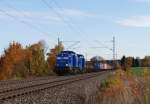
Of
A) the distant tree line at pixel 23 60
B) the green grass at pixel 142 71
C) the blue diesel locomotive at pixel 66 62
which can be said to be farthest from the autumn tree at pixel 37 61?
the green grass at pixel 142 71

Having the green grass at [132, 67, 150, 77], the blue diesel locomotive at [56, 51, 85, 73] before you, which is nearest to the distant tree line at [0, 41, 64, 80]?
the blue diesel locomotive at [56, 51, 85, 73]

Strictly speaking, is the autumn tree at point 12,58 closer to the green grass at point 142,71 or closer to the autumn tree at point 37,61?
the autumn tree at point 37,61

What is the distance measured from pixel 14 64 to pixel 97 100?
214 ft

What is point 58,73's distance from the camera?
67.7 metres

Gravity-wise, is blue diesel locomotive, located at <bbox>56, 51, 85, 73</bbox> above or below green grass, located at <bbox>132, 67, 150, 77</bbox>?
above

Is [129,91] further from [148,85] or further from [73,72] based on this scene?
[73,72]

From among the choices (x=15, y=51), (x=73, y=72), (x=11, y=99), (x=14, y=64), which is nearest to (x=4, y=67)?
(x=14, y=64)

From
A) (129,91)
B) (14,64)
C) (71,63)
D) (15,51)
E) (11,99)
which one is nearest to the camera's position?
(129,91)

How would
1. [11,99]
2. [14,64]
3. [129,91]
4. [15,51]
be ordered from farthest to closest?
[15,51]
[14,64]
[11,99]
[129,91]

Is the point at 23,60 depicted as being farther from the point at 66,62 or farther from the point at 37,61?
the point at 66,62

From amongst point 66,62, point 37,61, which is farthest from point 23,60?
point 66,62

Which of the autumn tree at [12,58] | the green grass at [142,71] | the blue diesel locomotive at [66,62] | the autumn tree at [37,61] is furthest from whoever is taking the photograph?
the autumn tree at [12,58]

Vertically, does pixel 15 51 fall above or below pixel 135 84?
above

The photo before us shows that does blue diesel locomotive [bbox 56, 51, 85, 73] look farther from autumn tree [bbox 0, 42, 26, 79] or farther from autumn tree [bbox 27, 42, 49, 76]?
autumn tree [bbox 0, 42, 26, 79]
